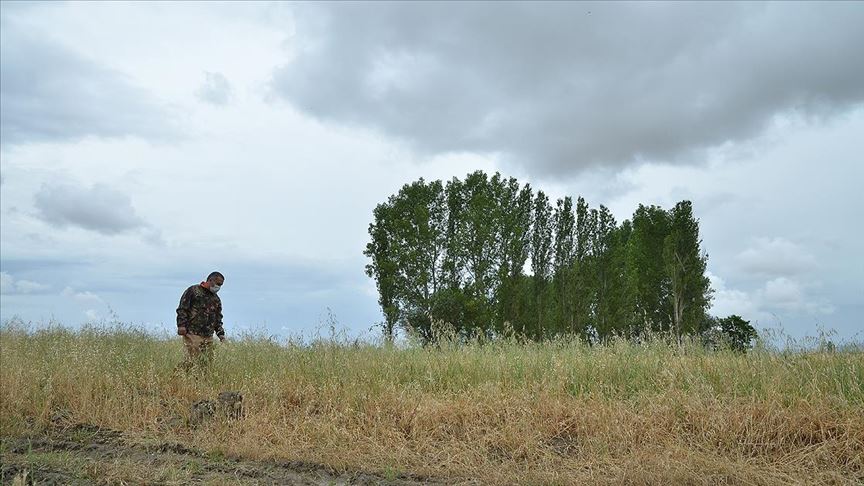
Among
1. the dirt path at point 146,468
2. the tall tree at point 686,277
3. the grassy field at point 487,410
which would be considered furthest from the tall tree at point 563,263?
the dirt path at point 146,468

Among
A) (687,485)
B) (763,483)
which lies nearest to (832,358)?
(763,483)

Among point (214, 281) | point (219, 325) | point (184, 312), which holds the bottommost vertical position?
point (219, 325)

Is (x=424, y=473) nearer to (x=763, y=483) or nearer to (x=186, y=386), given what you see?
(x=763, y=483)

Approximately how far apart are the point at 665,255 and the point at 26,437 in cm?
2818

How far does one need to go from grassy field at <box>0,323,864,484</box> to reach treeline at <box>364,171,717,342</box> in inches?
664

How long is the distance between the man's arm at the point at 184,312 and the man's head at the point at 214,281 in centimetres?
35

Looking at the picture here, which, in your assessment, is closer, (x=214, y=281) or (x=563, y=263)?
(x=214, y=281)

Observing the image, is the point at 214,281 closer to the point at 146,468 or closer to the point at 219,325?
the point at 219,325

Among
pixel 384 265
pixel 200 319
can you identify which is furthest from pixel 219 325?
pixel 384 265

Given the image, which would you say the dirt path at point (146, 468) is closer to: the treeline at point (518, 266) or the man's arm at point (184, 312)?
the man's arm at point (184, 312)

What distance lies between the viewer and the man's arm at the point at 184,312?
10234mm

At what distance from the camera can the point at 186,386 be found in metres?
9.45

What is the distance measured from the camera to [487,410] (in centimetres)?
765

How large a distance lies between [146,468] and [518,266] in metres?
22.8
